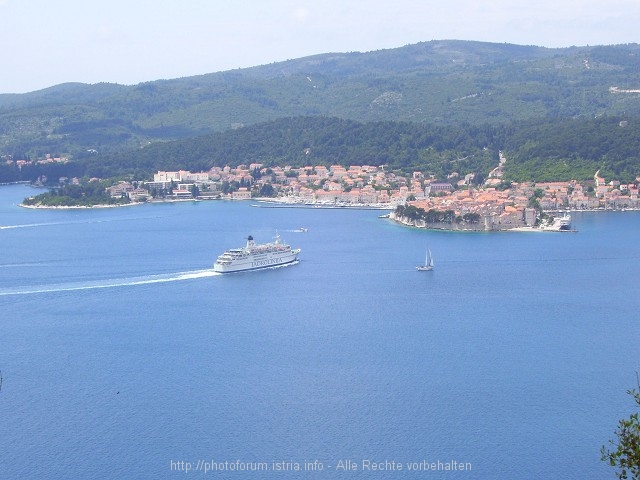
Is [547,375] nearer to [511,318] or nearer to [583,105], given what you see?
[511,318]

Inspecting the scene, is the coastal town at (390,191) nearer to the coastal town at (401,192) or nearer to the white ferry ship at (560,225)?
the coastal town at (401,192)

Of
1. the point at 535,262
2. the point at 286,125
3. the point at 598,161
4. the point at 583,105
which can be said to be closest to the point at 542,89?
the point at 583,105

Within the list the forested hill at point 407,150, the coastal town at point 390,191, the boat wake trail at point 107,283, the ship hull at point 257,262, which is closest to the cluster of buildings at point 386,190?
the coastal town at point 390,191

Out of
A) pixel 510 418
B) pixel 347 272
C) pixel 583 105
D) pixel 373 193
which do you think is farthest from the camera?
pixel 583 105

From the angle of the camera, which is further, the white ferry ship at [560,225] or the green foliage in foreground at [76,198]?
the green foliage in foreground at [76,198]

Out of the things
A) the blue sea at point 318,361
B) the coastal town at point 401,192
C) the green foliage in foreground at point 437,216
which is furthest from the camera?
the coastal town at point 401,192

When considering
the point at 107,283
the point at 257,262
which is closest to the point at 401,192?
the point at 257,262

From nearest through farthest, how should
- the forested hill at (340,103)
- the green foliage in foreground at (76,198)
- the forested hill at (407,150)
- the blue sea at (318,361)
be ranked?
1. the blue sea at (318,361)
2. the green foliage in foreground at (76,198)
3. the forested hill at (407,150)
4. the forested hill at (340,103)
